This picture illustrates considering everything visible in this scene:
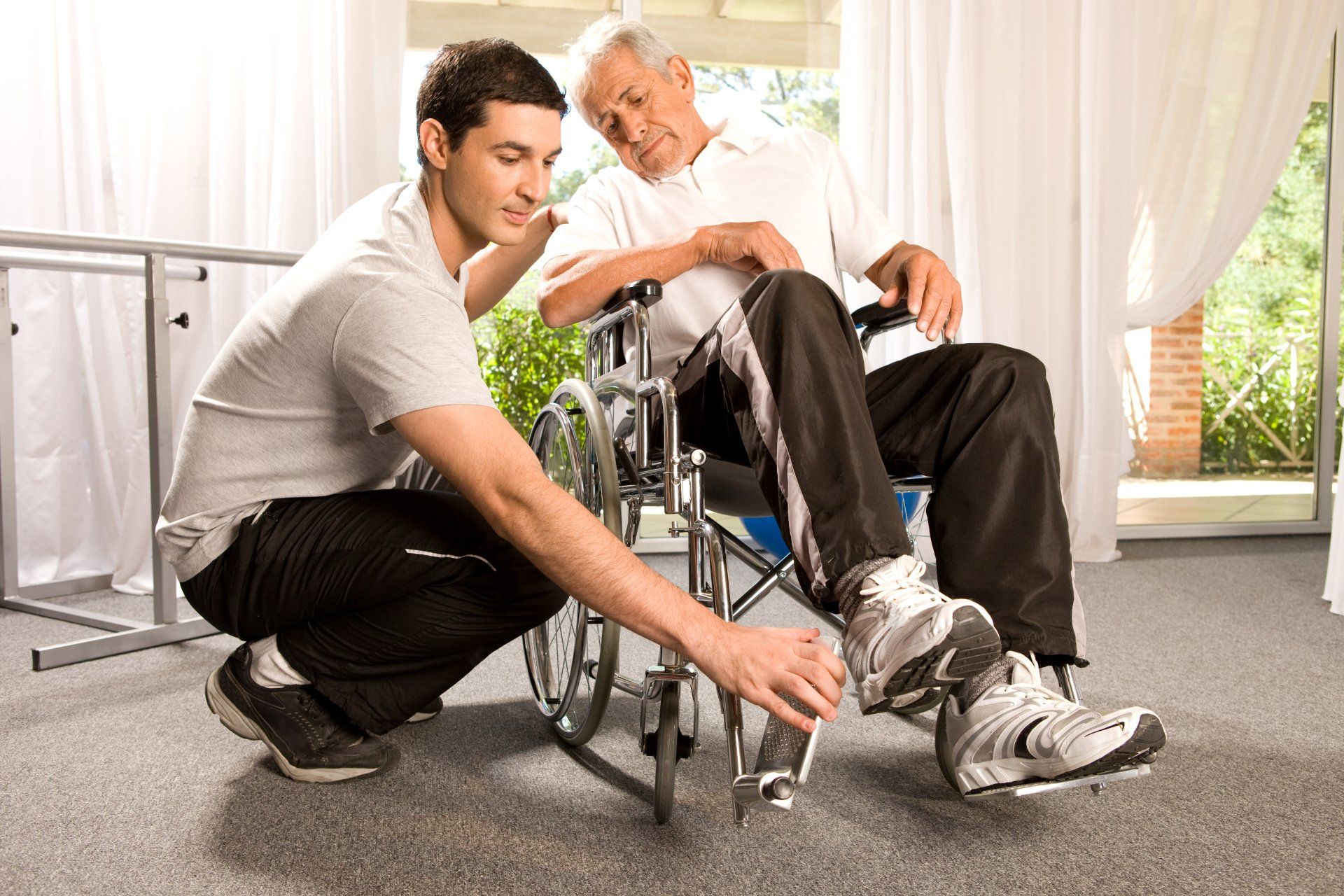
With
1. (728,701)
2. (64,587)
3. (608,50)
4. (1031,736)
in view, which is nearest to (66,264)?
(64,587)

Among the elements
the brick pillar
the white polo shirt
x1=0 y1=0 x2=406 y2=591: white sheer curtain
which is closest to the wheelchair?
the white polo shirt

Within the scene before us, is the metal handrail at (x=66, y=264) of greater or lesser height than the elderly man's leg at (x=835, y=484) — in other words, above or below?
above

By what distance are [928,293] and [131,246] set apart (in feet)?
5.47

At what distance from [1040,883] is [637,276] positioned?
3.26 feet

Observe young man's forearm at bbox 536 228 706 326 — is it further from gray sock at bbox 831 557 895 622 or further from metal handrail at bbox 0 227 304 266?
metal handrail at bbox 0 227 304 266

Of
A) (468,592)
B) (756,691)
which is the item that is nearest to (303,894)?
(468,592)

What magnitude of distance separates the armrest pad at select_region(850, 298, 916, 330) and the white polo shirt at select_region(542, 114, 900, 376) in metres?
0.28

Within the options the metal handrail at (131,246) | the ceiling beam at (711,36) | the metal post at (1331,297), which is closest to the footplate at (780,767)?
the metal handrail at (131,246)

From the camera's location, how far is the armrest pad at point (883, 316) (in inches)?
62.0

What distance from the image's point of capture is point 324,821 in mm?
1312

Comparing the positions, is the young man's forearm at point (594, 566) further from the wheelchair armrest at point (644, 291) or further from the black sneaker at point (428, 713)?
the black sneaker at point (428, 713)

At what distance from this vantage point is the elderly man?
1.03 meters

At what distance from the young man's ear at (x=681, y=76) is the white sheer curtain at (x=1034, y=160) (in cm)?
Answer: 142

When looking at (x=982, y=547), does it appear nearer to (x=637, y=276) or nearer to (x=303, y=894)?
(x=637, y=276)
